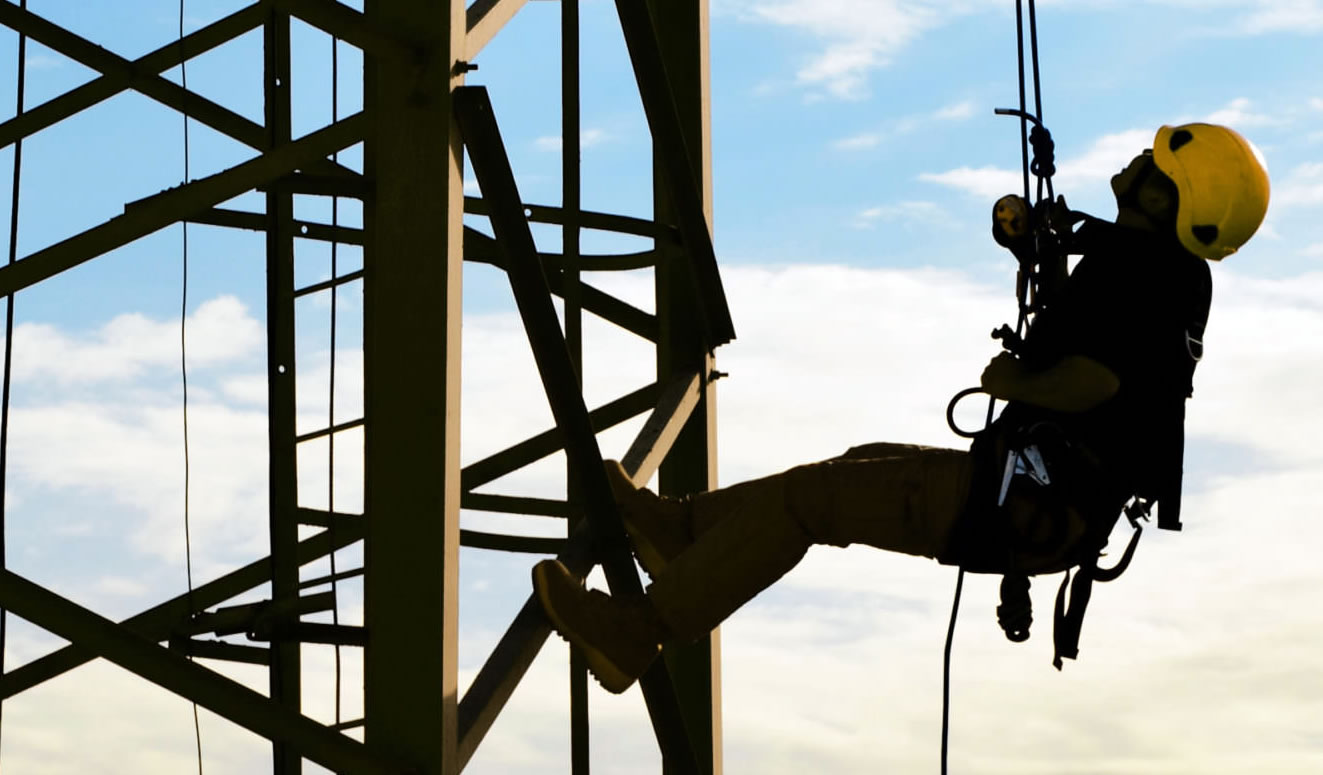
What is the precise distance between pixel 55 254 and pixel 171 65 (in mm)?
2584

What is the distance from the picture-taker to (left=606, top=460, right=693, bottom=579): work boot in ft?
26.6

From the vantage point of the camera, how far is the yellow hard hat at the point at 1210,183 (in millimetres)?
7184

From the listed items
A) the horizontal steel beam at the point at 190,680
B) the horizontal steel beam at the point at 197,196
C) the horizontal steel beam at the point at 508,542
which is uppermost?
the horizontal steel beam at the point at 197,196

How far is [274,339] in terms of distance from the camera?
34.2 feet

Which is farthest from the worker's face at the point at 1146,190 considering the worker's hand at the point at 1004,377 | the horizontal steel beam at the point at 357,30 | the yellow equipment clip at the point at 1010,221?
the horizontal steel beam at the point at 357,30

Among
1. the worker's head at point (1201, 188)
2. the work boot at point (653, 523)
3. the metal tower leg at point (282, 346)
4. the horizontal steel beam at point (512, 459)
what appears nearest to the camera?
the worker's head at point (1201, 188)

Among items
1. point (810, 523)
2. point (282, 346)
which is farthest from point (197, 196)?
point (282, 346)

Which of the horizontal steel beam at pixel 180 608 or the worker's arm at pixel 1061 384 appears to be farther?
the horizontal steel beam at pixel 180 608

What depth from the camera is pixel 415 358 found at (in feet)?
22.9

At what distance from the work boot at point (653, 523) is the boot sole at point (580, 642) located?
77 centimetres

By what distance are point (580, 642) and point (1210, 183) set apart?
9.33ft

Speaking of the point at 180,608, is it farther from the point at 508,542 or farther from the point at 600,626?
the point at 600,626

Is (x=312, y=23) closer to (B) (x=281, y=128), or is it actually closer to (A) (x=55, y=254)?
(A) (x=55, y=254)

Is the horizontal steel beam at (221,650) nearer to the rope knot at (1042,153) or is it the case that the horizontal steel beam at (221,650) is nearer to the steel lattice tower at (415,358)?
the steel lattice tower at (415,358)
